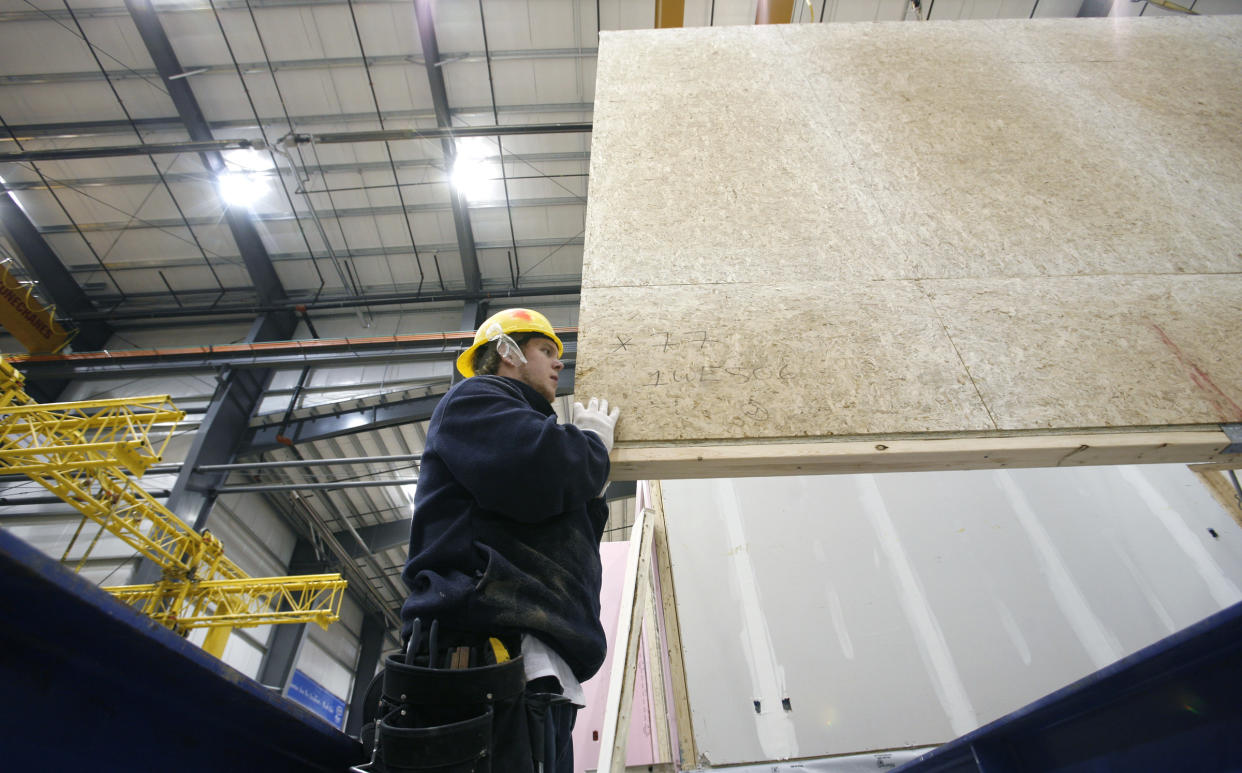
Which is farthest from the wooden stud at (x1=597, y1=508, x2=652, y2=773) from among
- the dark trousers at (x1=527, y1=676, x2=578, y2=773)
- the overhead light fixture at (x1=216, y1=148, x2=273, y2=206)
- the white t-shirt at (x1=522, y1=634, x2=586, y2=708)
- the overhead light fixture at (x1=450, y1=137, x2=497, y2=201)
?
the overhead light fixture at (x1=216, y1=148, x2=273, y2=206)

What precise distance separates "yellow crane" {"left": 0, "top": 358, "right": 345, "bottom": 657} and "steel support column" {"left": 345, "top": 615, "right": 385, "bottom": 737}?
670 centimetres

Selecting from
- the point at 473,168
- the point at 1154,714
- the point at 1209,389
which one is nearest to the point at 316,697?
the point at 473,168

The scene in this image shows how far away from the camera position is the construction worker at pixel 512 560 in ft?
3.97

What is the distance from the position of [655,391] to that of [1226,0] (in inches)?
562

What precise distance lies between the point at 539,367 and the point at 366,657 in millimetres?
16346

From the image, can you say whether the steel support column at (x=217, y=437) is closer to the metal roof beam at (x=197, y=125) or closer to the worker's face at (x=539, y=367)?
the metal roof beam at (x=197, y=125)

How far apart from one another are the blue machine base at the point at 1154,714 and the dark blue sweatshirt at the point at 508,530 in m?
1.02

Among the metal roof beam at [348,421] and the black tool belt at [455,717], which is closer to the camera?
the black tool belt at [455,717]

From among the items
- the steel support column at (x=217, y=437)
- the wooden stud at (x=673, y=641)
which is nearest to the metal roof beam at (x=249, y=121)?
the steel support column at (x=217, y=437)

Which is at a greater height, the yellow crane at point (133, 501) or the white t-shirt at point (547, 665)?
the yellow crane at point (133, 501)

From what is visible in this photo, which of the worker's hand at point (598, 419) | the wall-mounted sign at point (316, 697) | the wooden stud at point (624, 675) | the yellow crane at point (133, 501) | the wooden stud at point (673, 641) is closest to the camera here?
the worker's hand at point (598, 419)

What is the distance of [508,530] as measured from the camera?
1384 mm

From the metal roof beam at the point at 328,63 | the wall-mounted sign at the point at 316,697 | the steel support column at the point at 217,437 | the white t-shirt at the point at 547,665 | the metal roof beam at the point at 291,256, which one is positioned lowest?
the white t-shirt at the point at 547,665

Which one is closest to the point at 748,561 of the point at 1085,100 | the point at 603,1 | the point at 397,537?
the point at 1085,100
